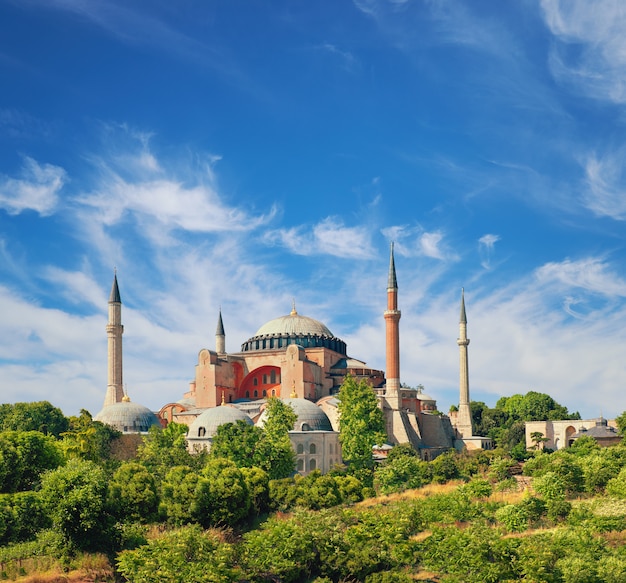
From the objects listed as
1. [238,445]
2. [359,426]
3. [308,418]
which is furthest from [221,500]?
[308,418]

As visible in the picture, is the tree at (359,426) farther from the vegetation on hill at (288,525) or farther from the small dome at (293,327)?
the small dome at (293,327)

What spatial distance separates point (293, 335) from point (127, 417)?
47.8ft

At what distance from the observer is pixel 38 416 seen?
54219 millimetres

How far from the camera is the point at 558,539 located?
25641 millimetres

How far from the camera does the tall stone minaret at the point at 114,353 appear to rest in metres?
60.9

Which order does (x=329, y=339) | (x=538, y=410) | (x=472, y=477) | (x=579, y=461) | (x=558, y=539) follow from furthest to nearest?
(x=538, y=410) → (x=329, y=339) → (x=472, y=477) → (x=579, y=461) → (x=558, y=539)

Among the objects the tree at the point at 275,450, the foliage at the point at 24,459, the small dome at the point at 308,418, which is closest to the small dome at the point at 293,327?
the small dome at the point at 308,418

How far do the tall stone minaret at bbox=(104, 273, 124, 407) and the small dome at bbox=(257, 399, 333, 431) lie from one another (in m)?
16.1

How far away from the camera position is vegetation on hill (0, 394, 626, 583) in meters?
22.6

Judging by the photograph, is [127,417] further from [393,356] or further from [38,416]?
[393,356]

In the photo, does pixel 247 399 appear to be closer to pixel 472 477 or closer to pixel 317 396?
pixel 317 396

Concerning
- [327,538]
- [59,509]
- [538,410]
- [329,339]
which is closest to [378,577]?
[327,538]

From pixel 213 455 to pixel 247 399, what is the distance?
2341cm

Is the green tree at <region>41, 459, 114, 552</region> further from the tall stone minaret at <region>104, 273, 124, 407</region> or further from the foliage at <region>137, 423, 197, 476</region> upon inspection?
the tall stone minaret at <region>104, 273, 124, 407</region>
